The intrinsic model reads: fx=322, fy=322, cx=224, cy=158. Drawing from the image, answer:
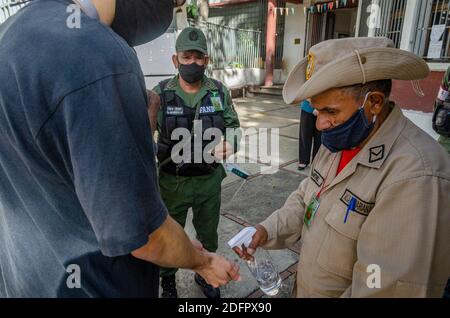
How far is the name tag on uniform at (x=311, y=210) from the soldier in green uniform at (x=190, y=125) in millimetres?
1044

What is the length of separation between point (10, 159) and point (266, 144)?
18.7 feet

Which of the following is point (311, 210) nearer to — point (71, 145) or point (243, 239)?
point (243, 239)

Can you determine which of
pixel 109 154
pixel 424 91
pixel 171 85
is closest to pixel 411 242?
pixel 109 154

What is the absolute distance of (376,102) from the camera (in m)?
1.31

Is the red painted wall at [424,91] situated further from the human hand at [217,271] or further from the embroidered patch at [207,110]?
the human hand at [217,271]

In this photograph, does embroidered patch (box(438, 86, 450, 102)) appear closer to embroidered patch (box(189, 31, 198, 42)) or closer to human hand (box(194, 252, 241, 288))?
embroidered patch (box(189, 31, 198, 42))

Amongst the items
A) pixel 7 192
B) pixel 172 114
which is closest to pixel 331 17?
pixel 172 114

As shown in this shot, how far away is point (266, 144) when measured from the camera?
21.0 feet

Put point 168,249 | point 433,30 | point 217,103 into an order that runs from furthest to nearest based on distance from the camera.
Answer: point 433,30 < point 217,103 < point 168,249

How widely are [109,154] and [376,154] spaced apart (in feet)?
3.35

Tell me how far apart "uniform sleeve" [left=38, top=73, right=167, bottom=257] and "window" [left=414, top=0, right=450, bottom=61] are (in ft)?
18.6

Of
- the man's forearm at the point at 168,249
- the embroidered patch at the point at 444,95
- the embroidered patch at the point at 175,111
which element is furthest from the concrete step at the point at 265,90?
the man's forearm at the point at 168,249
